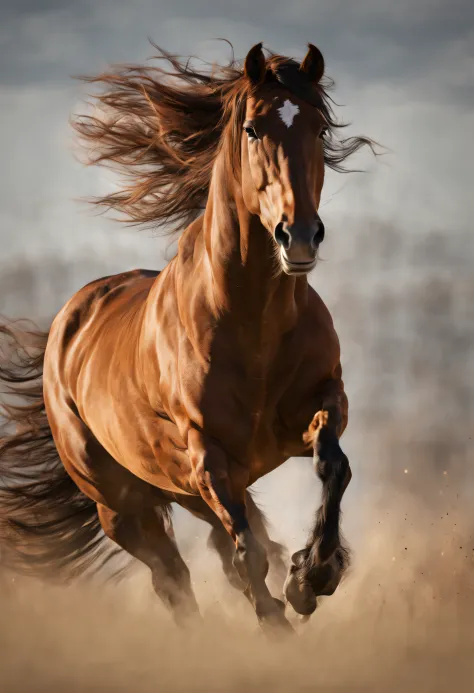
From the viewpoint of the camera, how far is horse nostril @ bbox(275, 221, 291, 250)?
11.8ft

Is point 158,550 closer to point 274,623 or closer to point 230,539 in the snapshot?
point 230,539

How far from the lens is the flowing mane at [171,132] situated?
4320 millimetres

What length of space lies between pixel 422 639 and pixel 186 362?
186 centimetres

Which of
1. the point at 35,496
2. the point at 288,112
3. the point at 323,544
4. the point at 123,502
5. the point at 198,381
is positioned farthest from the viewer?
the point at 35,496

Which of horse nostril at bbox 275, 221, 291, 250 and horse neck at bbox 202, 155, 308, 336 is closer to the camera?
horse nostril at bbox 275, 221, 291, 250

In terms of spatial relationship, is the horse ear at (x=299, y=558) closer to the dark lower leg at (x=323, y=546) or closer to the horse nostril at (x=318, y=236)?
the dark lower leg at (x=323, y=546)

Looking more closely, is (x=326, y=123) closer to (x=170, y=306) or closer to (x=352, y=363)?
(x=170, y=306)

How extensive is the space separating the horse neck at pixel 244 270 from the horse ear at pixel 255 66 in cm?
35

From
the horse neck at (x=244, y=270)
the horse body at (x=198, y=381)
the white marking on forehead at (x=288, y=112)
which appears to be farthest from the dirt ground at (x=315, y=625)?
the white marking on forehead at (x=288, y=112)

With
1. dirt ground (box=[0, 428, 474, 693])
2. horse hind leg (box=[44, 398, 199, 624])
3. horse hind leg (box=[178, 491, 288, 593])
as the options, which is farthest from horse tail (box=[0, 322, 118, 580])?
horse hind leg (box=[178, 491, 288, 593])

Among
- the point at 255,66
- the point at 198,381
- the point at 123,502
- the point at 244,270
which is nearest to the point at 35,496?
the point at 123,502

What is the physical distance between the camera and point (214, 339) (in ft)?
14.0

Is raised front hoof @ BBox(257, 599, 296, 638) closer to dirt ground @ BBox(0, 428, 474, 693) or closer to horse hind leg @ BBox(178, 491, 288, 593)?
dirt ground @ BBox(0, 428, 474, 693)

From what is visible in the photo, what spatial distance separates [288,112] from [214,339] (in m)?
0.92
